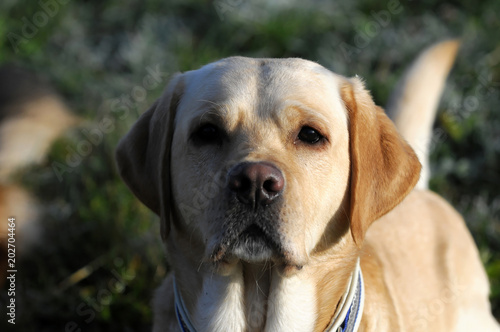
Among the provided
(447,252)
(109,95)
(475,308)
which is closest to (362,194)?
(447,252)

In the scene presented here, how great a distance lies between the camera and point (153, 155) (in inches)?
122

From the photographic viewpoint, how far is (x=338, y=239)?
295 cm

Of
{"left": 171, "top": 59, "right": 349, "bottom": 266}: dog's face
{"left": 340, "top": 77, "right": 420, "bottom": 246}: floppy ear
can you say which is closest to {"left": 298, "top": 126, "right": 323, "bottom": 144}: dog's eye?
{"left": 171, "top": 59, "right": 349, "bottom": 266}: dog's face

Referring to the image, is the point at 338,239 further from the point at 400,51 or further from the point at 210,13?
the point at 210,13

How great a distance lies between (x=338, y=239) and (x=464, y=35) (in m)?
4.95

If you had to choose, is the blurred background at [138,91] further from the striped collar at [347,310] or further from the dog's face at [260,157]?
the dog's face at [260,157]

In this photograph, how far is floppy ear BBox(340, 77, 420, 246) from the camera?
285 cm

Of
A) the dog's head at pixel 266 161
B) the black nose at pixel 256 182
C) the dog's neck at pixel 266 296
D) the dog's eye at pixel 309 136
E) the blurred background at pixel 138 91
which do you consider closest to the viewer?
the black nose at pixel 256 182

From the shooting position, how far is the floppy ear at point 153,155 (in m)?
3.00

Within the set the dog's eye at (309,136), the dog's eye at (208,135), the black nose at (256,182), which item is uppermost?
the black nose at (256,182)

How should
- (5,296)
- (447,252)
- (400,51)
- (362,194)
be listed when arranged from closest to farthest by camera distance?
(362,194) < (447,252) < (5,296) < (400,51)

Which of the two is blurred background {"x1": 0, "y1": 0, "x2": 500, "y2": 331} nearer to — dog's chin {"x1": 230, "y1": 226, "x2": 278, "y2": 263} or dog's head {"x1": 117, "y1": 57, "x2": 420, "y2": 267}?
dog's head {"x1": 117, "y1": 57, "x2": 420, "y2": 267}

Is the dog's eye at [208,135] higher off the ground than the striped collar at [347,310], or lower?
higher

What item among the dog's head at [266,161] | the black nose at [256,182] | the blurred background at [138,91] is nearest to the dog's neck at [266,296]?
the dog's head at [266,161]
